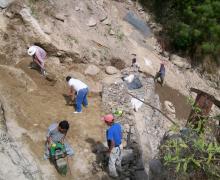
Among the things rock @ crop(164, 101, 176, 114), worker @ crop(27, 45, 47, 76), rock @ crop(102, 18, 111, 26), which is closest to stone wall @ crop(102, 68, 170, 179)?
rock @ crop(164, 101, 176, 114)

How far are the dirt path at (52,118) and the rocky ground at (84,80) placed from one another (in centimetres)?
2

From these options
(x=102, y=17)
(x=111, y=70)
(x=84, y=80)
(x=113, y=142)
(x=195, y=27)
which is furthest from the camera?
(x=195, y=27)

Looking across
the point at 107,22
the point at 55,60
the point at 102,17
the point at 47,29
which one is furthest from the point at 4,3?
the point at 107,22

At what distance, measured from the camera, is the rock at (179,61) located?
1689 cm

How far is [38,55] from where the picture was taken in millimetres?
11008

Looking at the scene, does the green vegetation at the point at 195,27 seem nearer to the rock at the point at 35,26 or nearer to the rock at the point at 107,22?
the rock at the point at 107,22

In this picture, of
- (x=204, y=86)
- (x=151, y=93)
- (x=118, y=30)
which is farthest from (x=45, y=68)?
(x=204, y=86)

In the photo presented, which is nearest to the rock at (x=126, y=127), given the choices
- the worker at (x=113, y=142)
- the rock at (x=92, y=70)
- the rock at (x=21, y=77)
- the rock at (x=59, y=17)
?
the worker at (x=113, y=142)

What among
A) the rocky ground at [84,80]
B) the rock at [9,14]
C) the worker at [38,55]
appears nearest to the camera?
the rocky ground at [84,80]

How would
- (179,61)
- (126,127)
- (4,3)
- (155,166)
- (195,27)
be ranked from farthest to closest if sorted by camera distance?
(195,27) < (179,61) < (4,3) < (126,127) < (155,166)

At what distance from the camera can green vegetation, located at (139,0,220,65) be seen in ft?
54.2

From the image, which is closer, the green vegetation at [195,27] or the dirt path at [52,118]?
the dirt path at [52,118]

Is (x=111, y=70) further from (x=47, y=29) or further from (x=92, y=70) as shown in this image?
(x=47, y=29)

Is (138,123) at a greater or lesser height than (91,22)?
greater
